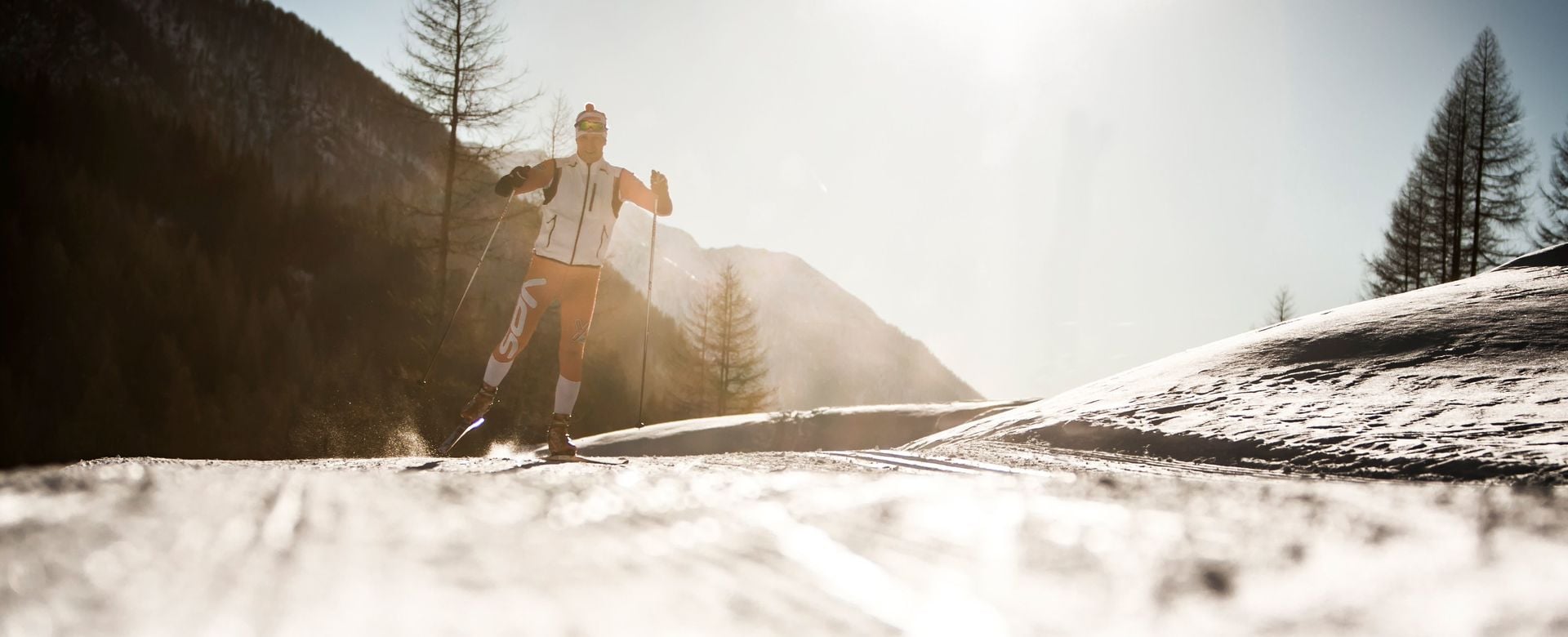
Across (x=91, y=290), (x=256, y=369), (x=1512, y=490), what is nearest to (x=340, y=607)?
(x=1512, y=490)

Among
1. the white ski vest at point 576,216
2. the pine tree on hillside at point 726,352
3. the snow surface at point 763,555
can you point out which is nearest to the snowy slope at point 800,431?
the white ski vest at point 576,216

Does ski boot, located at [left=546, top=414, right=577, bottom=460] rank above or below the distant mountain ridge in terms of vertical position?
below

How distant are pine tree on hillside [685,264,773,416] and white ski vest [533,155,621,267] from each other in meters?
20.0

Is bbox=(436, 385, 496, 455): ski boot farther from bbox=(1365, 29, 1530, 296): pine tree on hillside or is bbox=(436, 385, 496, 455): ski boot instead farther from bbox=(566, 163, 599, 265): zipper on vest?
bbox=(1365, 29, 1530, 296): pine tree on hillside

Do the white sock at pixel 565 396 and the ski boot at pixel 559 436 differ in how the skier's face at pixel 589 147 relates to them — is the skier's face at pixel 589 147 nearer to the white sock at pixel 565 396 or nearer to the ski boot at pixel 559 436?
the white sock at pixel 565 396

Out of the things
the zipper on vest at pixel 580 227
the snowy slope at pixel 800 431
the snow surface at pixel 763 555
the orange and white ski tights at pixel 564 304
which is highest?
the zipper on vest at pixel 580 227

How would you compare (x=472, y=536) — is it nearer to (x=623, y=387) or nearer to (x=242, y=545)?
(x=242, y=545)

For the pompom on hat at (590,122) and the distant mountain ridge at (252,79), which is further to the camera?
the distant mountain ridge at (252,79)

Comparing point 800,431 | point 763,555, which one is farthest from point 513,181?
point 763,555

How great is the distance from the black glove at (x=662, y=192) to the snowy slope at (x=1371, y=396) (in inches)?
89.8

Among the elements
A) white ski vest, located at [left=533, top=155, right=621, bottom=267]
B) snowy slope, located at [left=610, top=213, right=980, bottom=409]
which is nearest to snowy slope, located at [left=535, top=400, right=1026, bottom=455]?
white ski vest, located at [left=533, top=155, right=621, bottom=267]

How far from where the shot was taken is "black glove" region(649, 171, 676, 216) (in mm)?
4781

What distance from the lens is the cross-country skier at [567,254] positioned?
422 centimetres

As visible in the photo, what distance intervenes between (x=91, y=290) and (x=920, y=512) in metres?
21.7
